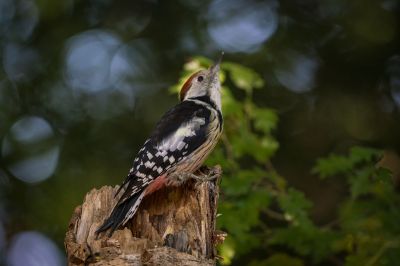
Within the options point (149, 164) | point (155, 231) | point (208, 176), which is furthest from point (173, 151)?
point (155, 231)

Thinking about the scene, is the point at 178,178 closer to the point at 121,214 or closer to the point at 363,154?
the point at 121,214

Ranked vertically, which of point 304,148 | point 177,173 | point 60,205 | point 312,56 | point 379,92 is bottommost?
point 177,173

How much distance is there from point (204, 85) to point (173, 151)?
3.66 ft

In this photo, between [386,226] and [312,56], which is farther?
[312,56]

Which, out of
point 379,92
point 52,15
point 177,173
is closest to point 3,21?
point 52,15

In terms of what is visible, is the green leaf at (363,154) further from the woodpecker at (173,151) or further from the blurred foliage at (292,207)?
the woodpecker at (173,151)

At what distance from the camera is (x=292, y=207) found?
6.24 meters

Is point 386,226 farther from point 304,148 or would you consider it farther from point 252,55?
point 252,55

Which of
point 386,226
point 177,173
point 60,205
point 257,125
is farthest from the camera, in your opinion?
point 60,205

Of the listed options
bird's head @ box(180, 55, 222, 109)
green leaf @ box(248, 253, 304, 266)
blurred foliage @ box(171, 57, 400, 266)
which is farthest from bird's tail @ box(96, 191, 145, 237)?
green leaf @ box(248, 253, 304, 266)

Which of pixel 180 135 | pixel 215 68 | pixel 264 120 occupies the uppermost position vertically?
pixel 215 68

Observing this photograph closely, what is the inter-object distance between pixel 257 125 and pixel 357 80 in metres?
2.25

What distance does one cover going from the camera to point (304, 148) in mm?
8266

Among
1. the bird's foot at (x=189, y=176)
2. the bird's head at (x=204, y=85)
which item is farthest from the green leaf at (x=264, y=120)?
the bird's foot at (x=189, y=176)
